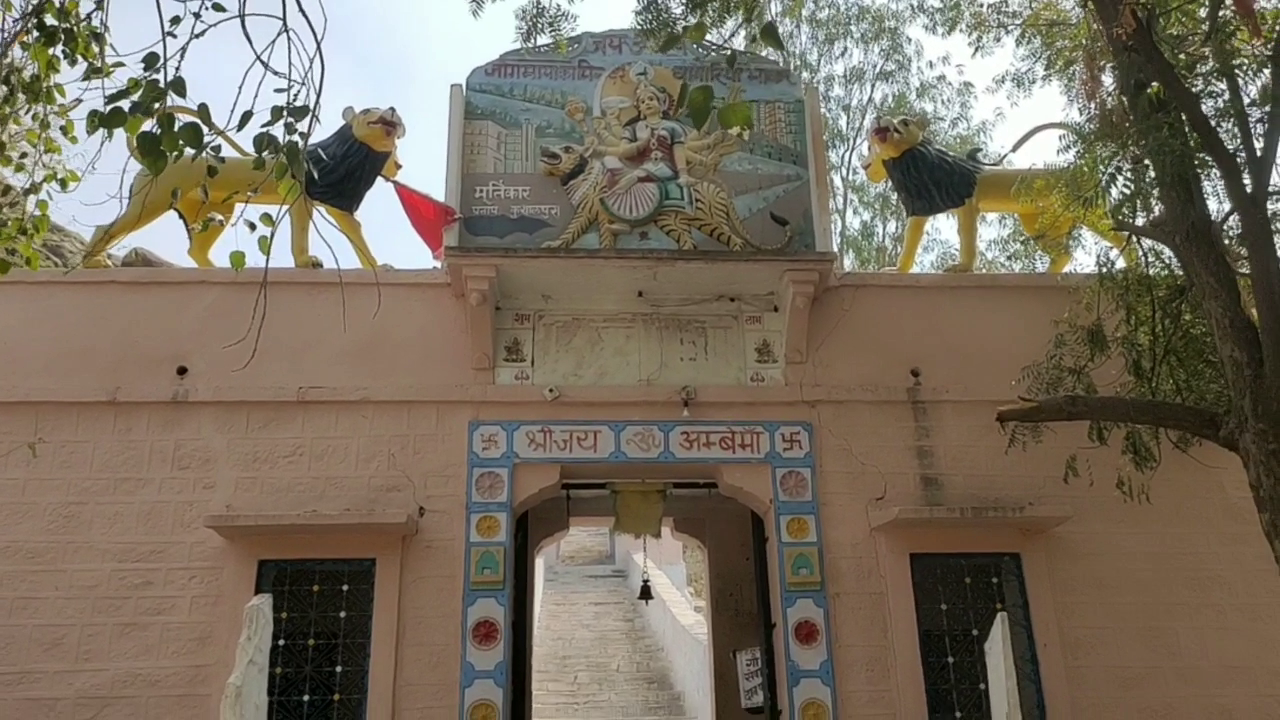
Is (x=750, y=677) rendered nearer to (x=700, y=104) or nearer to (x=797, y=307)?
(x=797, y=307)

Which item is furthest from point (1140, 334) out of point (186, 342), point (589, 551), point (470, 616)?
point (589, 551)

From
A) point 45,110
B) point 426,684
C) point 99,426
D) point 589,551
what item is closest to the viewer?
point 45,110

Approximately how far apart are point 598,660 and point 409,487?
681 cm

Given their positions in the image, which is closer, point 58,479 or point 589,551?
point 58,479

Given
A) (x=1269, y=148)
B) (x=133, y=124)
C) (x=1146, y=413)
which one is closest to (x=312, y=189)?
(x=133, y=124)

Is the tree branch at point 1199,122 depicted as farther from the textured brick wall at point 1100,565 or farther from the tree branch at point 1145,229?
the textured brick wall at point 1100,565

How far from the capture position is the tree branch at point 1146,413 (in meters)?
4.59

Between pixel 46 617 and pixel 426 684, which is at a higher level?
pixel 46 617

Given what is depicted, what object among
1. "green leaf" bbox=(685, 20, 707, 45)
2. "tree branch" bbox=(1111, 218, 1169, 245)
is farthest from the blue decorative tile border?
"green leaf" bbox=(685, 20, 707, 45)

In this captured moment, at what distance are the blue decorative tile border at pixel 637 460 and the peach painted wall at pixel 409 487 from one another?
10 cm

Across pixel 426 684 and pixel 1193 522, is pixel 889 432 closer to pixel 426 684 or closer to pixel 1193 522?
pixel 1193 522

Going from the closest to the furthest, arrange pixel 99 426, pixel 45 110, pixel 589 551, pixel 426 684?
pixel 45 110
pixel 426 684
pixel 99 426
pixel 589 551

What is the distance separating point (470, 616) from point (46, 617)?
237 cm

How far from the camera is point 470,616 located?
5961mm
